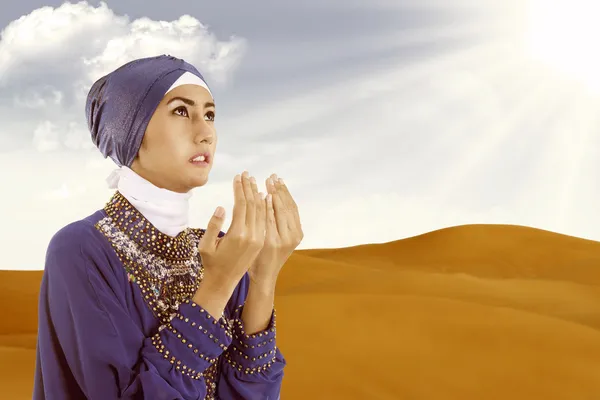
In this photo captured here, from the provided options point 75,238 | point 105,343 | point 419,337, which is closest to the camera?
point 105,343

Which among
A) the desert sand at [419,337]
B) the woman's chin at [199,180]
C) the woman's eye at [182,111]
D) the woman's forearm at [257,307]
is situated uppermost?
the woman's eye at [182,111]

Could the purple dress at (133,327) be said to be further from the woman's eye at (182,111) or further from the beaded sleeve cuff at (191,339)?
the woman's eye at (182,111)

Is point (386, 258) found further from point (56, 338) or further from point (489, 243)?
point (56, 338)

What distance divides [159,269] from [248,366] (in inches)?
18.2

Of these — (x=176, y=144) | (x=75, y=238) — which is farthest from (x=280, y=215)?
(x=75, y=238)

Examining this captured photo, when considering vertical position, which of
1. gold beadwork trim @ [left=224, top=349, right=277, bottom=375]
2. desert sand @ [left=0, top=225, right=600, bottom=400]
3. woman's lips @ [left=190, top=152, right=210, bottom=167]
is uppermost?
woman's lips @ [left=190, top=152, right=210, bottom=167]

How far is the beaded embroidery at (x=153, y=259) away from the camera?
2.49m

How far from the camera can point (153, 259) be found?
2.54m

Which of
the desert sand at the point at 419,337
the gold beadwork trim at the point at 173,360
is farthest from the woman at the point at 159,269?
the desert sand at the point at 419,337

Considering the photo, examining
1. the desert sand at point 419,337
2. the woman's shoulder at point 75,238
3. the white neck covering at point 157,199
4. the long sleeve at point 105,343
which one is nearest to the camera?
the long sleeve at point 105,343

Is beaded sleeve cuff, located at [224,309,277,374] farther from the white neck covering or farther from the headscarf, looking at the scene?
the headscarf

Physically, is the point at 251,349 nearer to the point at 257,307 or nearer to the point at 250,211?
the point at 257,307

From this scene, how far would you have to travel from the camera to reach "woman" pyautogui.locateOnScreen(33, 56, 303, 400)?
7.48ft

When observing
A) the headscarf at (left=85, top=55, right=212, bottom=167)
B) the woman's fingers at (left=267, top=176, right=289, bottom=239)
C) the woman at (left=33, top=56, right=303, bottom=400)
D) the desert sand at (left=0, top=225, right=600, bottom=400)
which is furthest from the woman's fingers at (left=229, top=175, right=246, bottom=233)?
the desert sand at (left=0, top=225, right=600, bottom=400)
